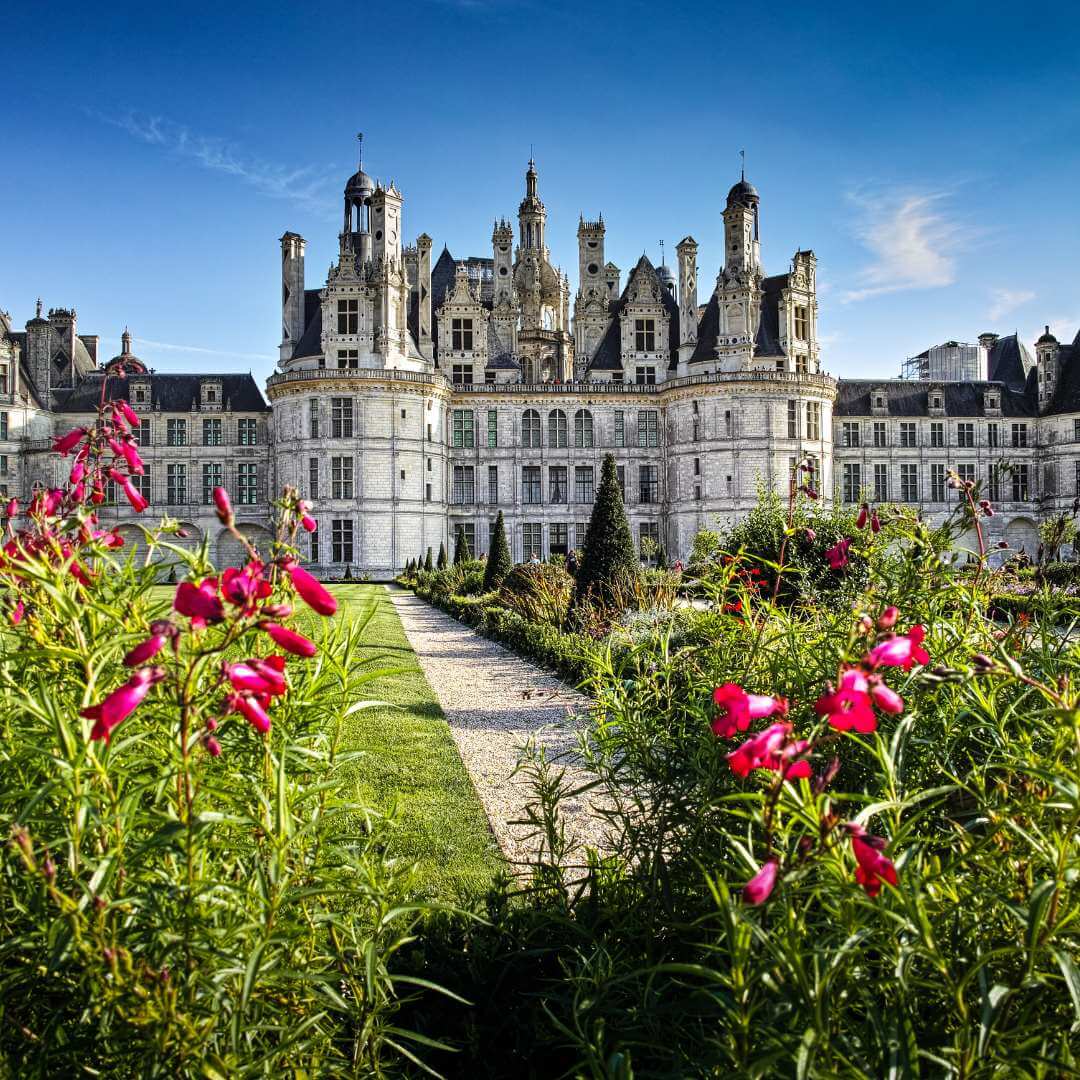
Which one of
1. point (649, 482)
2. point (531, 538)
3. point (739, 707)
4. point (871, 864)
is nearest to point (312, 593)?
point (739, 707)

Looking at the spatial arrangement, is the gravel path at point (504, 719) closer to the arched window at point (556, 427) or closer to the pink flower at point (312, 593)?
the pink flower at point (312, 593)

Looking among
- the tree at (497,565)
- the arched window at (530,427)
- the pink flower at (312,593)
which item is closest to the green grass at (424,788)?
the pink flower at (312,593)

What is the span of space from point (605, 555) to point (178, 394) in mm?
31009

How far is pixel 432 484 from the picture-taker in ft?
124

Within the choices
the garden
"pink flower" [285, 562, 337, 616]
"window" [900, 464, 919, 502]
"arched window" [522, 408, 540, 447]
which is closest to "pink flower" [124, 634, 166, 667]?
the garden

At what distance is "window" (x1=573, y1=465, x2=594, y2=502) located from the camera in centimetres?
4025

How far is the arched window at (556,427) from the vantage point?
1587 inches

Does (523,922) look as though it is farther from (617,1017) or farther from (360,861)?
(360,861)

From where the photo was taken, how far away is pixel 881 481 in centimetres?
4322

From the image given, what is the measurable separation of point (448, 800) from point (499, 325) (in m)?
36.8

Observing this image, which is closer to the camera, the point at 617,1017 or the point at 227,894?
the point at 227,894

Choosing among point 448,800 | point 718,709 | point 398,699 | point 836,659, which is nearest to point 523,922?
point 718,709

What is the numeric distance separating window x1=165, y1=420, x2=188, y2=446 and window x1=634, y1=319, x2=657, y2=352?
22.1 meters

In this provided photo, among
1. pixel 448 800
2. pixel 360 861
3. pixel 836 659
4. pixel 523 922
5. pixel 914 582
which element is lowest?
pixel 448 800
